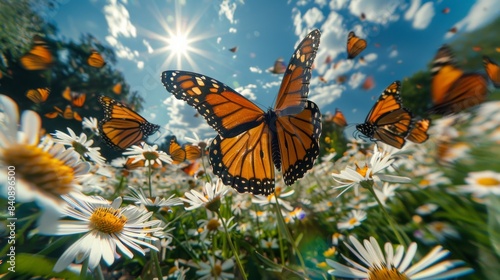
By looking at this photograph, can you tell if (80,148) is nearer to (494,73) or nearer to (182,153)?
(182,153)

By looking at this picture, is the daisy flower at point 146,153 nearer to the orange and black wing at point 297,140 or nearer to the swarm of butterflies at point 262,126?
the swarm of butterflies at point 262,126

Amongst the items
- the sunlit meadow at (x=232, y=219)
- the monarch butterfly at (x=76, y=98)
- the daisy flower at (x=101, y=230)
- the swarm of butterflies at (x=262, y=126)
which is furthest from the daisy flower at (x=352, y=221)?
the monarch butterfly at (x=76, y=98)

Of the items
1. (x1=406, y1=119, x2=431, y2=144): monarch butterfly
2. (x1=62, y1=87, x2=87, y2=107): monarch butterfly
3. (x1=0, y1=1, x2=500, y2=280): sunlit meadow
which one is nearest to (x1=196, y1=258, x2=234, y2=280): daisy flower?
(x1=0, y1=1, x2=500, y2=280): sunlit meadow

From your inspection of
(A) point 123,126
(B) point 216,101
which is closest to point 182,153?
(B) point 216,101

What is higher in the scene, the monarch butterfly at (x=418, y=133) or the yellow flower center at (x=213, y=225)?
the monarch butterfly at (x=418, y=133)

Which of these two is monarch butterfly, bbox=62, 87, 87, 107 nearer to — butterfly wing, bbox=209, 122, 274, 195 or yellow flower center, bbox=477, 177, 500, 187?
butterfly wing, bbox=209, 122, 274, 195

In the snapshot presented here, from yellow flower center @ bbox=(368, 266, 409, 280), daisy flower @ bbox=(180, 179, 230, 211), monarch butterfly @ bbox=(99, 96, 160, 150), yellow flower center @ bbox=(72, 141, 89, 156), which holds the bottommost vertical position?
yellow flower center @ bbox=(368, 266, 409, 280)
